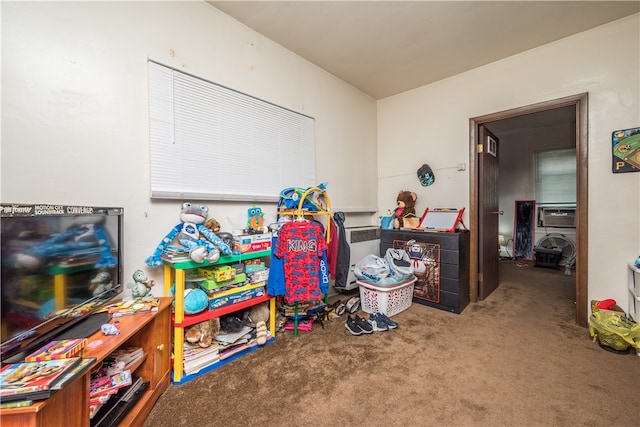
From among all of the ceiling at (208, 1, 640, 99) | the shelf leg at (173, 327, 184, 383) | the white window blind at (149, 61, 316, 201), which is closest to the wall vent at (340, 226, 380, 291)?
the white window blind at (149, 61, 316, 201)

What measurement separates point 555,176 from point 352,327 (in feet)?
17.7

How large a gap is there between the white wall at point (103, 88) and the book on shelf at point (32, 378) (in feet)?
2.62

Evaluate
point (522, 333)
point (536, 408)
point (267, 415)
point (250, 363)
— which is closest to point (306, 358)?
point (250, 363)

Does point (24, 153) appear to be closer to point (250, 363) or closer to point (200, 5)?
point (200, 5)

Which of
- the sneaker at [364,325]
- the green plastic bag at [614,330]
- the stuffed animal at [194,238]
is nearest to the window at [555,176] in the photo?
the green plastic bag at [614,330]

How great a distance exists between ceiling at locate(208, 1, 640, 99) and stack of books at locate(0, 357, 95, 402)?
7.63ft

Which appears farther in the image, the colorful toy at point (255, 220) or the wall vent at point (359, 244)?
the wall vent at point (359, 244)

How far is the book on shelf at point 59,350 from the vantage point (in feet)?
2.76

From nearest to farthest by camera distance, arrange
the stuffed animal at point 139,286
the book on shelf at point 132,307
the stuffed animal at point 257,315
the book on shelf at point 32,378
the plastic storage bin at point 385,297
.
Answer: the book on shelf at point 32,378 → the book on shelf at point 132,307 → the stuffed animal at point 139,286 → the stuffed animal at point 257,315 → the plastic storage bin at point 385,297

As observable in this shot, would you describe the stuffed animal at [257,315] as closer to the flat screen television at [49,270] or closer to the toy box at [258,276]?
the toy box at [258,276]

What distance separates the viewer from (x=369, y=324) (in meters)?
2.11

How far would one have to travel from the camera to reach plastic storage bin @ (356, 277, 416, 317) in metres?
2.31

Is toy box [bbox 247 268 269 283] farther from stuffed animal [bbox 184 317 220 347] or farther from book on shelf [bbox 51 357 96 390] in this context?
book on shelf [bbox 51 357 96 390]

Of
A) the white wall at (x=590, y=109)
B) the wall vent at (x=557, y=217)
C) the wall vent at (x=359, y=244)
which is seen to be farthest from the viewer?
the wall vent at (x=557, y=217)
